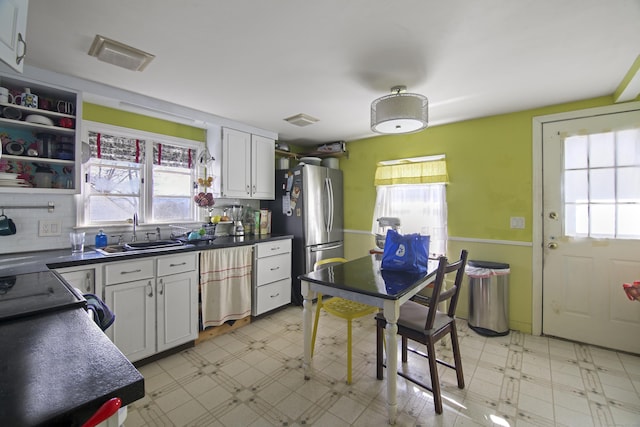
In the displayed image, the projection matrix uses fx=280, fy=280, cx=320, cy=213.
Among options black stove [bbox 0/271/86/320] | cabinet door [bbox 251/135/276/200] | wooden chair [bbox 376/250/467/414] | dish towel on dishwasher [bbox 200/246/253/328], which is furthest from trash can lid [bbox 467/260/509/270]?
black stove [bbox 0/271/86/320]

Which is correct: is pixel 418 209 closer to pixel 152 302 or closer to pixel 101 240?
pixel 152 302

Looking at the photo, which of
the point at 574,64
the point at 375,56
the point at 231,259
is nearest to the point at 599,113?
the point at 574,64

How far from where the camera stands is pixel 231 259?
2857 millimetres

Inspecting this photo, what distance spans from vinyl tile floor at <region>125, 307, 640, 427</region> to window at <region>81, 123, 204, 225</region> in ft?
4.77

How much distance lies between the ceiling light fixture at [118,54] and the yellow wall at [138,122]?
0.92 metres

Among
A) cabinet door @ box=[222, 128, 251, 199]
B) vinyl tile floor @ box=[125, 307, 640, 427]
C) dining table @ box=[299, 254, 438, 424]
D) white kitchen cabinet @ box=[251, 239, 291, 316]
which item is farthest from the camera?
cabinet door @ box=[222, 128, 251, 199]

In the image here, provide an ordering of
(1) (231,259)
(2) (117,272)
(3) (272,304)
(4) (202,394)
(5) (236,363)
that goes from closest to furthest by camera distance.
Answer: (4) (202,394) → (2) (117,272) → (5) (236,363) → (1) (231,259) → (3) (272,304)

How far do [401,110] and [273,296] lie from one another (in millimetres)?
2426

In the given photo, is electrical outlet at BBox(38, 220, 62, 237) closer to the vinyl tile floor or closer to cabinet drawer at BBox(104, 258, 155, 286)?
cabinet drawer at BBox(104, 258, 155, 286)

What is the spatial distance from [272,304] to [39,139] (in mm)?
2569

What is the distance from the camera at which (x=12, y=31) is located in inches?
40.9

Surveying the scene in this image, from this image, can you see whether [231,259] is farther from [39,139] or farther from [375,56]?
[375,56]

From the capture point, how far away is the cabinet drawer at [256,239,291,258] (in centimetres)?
313

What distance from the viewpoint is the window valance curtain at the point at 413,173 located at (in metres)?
3.33
